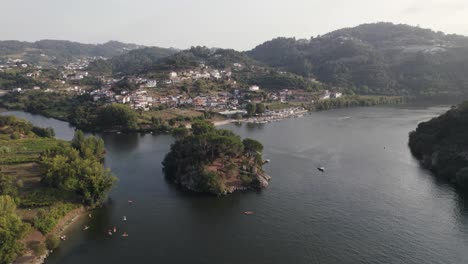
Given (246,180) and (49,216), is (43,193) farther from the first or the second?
(246,180)

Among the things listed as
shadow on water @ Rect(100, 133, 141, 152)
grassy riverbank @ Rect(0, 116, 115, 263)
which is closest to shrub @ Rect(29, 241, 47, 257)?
grassy riverbank @ Rect(0, 116, 115, 263)

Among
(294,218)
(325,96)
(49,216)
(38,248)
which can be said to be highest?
(325,96)

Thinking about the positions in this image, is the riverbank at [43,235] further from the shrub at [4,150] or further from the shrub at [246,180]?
the shrub at [4,150]

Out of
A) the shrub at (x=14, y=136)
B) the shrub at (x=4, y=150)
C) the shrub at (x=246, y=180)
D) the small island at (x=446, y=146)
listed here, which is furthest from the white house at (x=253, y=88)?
the shrub at (x=4, y=150)

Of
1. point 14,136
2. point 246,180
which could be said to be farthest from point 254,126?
point 14,136

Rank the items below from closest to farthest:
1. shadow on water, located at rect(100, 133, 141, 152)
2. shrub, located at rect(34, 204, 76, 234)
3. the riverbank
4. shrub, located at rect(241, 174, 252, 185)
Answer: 1. the riverbank
2. shrub, located at rect(34, 204, 76, 234)
3. shrub, located at rect(241, 174, 252, 185)
4. shadow on water, located at rect(100, 133, 141, 152)

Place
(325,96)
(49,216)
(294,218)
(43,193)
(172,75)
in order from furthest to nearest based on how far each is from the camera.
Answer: (172,75), (325,96), (43,193), (294,218), (49,216)

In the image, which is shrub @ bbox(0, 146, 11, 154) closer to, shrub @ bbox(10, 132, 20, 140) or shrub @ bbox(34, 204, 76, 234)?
shrub @ bbox(10, 132, 20, 140)
